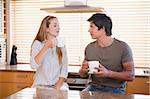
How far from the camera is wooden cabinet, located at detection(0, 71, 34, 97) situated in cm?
355

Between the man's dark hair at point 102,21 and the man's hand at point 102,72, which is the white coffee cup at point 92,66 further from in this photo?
the man's dark hair at point 102,21

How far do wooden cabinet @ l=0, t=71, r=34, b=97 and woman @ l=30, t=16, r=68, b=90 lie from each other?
945 millimetres

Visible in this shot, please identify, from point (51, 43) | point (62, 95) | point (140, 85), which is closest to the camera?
point (62, 95)

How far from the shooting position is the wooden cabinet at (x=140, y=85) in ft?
10.4

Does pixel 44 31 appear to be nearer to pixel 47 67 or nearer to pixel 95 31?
pixel 47 67

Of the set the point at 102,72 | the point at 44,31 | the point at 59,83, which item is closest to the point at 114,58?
the point at 102,72

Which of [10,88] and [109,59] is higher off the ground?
[109,59]

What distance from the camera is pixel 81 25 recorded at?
13.2 feet

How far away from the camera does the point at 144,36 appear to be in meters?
3.79

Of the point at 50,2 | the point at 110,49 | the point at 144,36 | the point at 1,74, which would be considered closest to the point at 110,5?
the point at 144,36

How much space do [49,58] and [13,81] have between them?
3.87 feet

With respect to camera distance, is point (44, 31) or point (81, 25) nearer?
point (44, 31)

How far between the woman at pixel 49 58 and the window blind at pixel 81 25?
1361 mm

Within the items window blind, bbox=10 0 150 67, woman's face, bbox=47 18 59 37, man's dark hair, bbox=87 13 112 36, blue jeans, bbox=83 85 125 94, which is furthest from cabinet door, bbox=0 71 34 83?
man's dark hair, bbox=87 13 112 36
